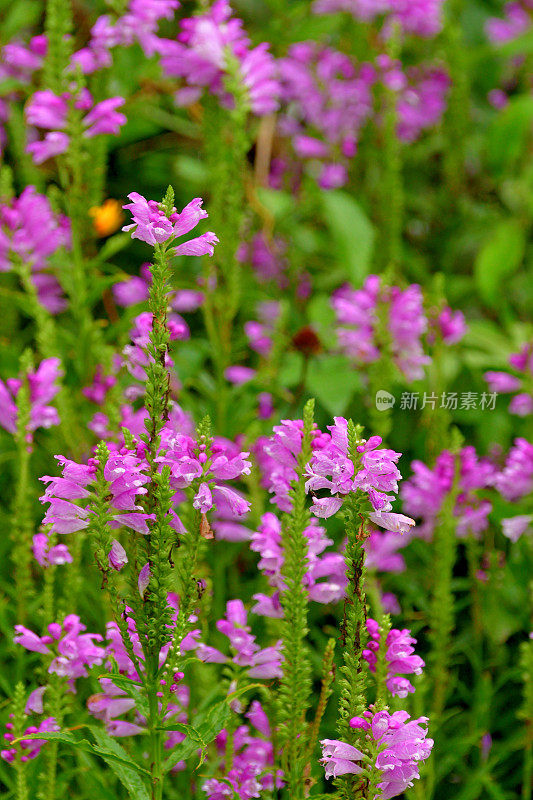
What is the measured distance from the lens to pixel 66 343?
223 cm

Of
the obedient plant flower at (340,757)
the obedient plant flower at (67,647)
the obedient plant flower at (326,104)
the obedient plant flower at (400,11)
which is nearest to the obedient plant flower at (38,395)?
the obedient plant flower at (67,647)

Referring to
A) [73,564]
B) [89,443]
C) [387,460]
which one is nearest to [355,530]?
[387,460]

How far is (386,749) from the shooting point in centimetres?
101

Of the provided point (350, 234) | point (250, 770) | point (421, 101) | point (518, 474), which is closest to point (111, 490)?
point (250, 770)

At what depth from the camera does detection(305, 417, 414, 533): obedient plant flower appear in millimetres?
978

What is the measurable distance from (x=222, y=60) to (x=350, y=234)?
73cm

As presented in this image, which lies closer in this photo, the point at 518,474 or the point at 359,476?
the point at 359,476

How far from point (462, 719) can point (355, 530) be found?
104 cm

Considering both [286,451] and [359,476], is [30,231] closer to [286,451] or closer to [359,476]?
[286,451]

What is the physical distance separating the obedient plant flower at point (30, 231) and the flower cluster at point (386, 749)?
1.31 m

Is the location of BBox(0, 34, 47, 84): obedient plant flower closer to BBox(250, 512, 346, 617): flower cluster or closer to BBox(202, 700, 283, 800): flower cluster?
BBox(250, 512, 346, 617): flower cluster

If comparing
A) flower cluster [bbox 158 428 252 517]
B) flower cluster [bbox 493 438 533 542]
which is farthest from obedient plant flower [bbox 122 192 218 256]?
flower cluster [bbox 493 438 533 542]

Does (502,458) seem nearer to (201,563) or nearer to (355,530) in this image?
(201,563)

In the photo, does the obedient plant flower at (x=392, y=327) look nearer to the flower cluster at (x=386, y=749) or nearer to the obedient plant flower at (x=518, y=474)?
the obedient plant flower at (x=518, y=474)
